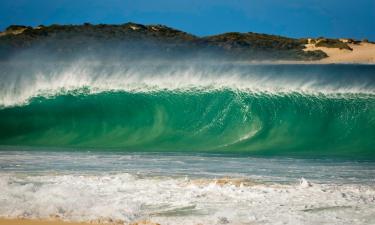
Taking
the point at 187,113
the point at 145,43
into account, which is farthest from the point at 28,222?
the point at 145,43

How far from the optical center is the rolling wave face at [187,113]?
549 inches

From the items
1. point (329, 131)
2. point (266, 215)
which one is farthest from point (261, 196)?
point (329, 131)

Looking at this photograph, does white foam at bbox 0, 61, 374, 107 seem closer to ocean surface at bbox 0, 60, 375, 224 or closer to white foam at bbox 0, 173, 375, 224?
ocean surface at bbox 0, 60, 375, 224

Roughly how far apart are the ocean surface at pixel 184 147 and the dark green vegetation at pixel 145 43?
33.2 meters

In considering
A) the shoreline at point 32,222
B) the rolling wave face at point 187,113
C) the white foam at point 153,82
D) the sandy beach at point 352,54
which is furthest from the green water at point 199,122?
the sandy beach at point 352,54

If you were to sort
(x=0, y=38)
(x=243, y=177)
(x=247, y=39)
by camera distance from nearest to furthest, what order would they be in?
(x=243, y=177), (x=0, y=38), (x=247, y=39)

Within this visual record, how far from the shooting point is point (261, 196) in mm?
6512

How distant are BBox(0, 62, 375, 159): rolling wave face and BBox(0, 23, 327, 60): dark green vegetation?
3264cm

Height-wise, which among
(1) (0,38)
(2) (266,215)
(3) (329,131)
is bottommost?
(2) (266,215)

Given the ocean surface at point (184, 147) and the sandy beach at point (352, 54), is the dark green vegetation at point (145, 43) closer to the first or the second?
the sandy beach at point (352, 54)

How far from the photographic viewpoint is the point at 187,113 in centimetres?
1614

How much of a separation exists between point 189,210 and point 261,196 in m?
0.97

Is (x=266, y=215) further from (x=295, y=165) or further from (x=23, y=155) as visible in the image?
(x=23, y=155)

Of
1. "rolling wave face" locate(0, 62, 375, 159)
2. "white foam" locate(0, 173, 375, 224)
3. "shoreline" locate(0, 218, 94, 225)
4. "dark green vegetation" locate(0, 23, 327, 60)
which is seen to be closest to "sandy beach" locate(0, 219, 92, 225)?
"shoreline" locate(0, 218, 94, 225)
